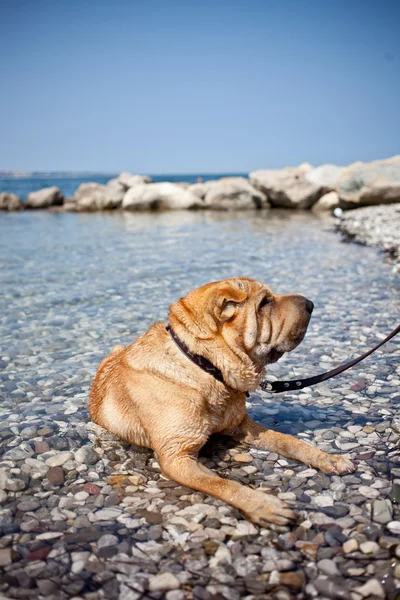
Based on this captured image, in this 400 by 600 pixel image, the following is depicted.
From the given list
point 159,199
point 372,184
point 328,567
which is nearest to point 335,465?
point 328,567

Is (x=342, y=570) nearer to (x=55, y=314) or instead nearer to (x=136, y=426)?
(x=136, y=426)

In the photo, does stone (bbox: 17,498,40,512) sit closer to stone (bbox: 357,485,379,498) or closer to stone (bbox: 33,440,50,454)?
stone (bbox: 33,440,50,454)

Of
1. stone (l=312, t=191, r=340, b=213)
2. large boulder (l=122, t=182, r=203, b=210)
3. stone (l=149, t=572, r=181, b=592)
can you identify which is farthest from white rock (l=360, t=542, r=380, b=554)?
large boulder (l=122, t=182, r=203, b=210)

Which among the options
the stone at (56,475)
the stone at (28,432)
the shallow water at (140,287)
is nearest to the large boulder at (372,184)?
the shallow water at (140,287)

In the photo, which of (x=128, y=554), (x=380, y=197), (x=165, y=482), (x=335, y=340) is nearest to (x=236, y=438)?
(x=165, y=482)

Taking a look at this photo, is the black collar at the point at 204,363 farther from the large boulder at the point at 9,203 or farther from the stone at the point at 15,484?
the large boulder at the point at 9,203

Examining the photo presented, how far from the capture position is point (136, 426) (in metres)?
5.41

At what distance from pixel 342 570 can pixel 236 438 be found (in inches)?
80.5

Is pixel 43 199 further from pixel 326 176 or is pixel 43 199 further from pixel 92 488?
pixel 92 488

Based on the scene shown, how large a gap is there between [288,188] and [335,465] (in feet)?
116

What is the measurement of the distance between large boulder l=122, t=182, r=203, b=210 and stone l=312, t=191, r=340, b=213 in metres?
8.79

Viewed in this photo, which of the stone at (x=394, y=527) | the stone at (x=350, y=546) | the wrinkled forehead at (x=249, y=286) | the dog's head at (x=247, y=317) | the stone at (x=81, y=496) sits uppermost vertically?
the wrinkled forehead at (x=249, y=286)

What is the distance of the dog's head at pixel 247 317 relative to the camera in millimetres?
4965

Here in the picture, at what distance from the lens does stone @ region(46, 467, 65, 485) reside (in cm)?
519
